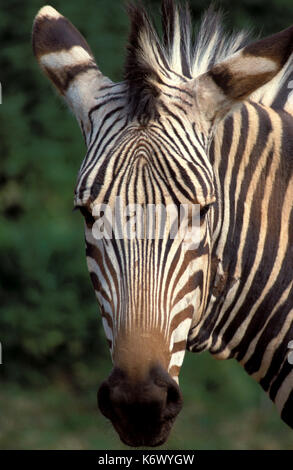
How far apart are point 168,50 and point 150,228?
1379 millimetres

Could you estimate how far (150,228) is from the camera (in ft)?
10.5

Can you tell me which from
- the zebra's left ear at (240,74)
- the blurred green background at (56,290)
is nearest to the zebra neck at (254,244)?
the zebra's left ear at (240,74)

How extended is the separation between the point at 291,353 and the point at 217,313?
0.46 metres

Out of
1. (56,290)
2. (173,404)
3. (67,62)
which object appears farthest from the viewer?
(56,290)

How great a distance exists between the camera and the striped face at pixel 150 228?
317cm

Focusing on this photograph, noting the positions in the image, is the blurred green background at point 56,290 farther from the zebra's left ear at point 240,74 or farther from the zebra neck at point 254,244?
the zebra's left ear at point 240,74

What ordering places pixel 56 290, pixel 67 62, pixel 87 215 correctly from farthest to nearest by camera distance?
pixel 56 290 < pixel 67 62 < pixel 87 215

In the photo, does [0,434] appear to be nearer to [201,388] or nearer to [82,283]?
[82,283]

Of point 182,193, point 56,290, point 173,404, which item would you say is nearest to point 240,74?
point 182,193

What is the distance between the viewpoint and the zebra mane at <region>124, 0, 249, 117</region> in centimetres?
350

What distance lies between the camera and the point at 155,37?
373 cm

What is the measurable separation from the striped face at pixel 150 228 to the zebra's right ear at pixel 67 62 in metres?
0.46

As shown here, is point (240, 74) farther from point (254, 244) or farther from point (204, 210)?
point (254, 244)

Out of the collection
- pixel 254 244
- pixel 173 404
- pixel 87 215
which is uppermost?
pixel 87 215
